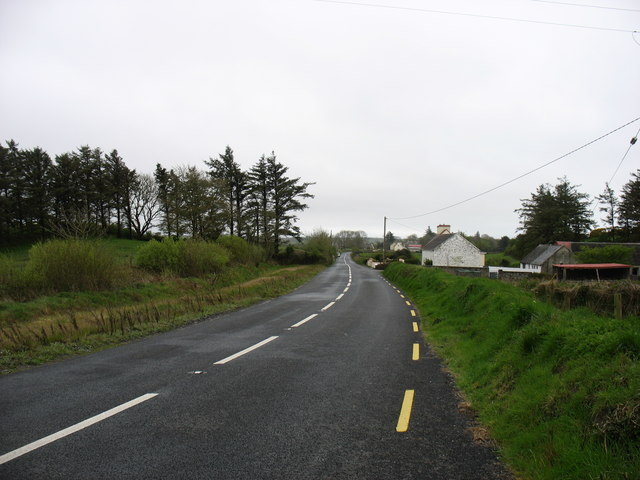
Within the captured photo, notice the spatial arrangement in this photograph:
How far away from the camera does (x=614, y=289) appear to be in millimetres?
12031

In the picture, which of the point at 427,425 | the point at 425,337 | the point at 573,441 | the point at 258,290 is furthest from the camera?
the point at 258,290

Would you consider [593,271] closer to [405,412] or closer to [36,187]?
[405,412]

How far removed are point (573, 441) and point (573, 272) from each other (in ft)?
→ 119

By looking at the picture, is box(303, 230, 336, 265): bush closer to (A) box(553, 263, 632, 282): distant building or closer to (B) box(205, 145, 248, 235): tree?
(B) box(205, 145, 248, 235): tree

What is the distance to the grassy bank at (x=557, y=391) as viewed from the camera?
121 inches

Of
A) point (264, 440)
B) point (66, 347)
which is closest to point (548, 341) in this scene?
point (264, 440)

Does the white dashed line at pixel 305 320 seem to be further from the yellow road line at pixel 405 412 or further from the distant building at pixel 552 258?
the distant building at pixel 552 258

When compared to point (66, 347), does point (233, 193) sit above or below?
above

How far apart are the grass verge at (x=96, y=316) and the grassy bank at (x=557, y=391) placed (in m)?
7.79

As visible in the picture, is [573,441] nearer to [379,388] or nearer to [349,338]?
[379,388]

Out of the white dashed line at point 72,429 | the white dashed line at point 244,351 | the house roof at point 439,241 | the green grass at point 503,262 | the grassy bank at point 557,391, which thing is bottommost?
the green grass at point 503,262

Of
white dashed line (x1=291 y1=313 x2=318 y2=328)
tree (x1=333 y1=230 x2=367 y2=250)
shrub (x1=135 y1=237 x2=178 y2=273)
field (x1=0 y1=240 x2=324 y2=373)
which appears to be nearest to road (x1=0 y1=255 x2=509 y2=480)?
field (x1=0 y1=240 x2=324 y2=373)

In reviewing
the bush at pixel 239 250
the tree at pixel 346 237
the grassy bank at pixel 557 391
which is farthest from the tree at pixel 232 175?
the tree at pixel 346 237

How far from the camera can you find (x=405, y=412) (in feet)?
14.8
